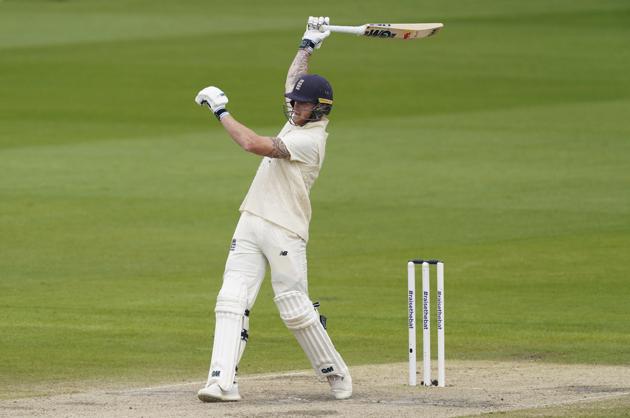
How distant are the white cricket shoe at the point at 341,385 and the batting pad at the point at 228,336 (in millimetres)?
634

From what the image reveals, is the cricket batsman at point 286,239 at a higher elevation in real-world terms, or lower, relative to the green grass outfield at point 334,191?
lower

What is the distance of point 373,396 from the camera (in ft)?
33.2

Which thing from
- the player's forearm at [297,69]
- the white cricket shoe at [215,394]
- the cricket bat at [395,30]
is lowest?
the white cricket shoe at [215,394]

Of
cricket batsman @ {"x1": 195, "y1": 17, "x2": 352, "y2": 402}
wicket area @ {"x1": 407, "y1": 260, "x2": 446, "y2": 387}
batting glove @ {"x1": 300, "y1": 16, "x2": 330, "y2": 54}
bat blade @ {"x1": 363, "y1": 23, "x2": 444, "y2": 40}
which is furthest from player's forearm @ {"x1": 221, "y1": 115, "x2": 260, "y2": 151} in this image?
bat blade @ {"x1": 363, "y1": 23, "x2": 444, "y2": 40}

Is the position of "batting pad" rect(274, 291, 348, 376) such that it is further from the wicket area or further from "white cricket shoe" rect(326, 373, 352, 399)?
the wicket area

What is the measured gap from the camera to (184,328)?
13688 millimetres

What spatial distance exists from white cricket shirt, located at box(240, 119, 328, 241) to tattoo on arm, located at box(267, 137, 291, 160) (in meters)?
0.08

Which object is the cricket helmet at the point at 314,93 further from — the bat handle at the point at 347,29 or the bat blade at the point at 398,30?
the bat blade at the point at 398,30

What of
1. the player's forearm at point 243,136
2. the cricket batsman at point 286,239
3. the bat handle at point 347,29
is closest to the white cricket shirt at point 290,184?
the cricket batsman at point 286,239

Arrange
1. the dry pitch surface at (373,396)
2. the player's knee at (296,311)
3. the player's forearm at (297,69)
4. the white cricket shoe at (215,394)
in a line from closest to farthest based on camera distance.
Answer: the dry pitch surface at (373,396)
the white cricket shoe at (215,394)
the player's knee at (296,311)
the player's forearm at (297,69)

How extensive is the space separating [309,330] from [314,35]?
2.29 meters

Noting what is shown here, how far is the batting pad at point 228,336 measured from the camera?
9.79m

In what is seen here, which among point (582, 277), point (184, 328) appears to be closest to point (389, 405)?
point (184, 328)

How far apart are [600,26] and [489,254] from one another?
104 feet
